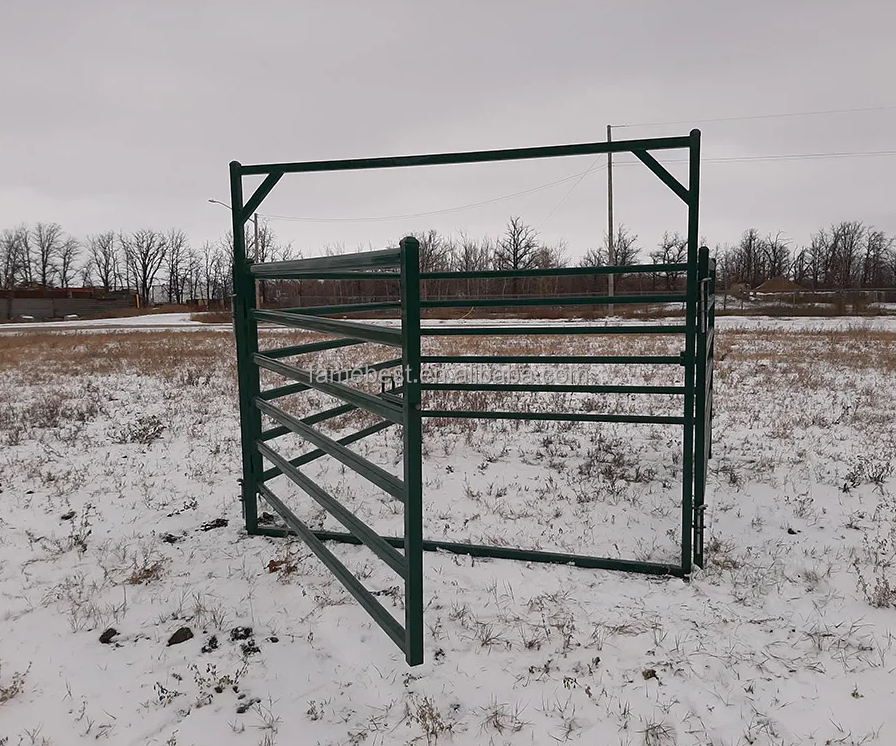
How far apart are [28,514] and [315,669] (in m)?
2.91

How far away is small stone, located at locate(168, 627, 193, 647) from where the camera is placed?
2.66 m

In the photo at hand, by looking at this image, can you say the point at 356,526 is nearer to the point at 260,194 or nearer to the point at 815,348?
the point at 260,194

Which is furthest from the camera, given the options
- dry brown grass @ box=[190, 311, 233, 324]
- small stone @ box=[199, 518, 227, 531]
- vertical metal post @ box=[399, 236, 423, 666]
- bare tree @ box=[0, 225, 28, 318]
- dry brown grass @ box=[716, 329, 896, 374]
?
bare tree @ box=[0, 225, 28, 318]

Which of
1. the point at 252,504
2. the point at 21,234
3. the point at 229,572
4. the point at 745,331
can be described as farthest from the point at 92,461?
the point at 21,234

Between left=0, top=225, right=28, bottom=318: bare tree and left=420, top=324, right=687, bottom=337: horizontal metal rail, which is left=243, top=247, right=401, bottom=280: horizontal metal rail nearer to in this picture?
left=420, top=324, right=687, bottom=337: horizontal metal rail

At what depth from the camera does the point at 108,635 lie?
8.86 ft

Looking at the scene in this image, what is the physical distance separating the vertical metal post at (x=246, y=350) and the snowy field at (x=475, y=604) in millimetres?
348

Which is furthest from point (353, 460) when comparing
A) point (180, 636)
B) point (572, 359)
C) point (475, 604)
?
point (572, 359)

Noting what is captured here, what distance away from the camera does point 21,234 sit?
67000 millimetres

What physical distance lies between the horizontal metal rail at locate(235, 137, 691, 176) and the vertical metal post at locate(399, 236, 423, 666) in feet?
5.06

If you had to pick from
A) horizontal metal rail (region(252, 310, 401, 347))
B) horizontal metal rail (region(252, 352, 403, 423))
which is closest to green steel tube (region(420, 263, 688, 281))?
horizontal metal rail (region(252, 310, 401, 347))

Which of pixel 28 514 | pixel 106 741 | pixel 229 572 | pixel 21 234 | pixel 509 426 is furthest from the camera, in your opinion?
pixel 21 234

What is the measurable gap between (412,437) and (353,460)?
476 mm

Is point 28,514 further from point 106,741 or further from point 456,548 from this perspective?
point 456,548
